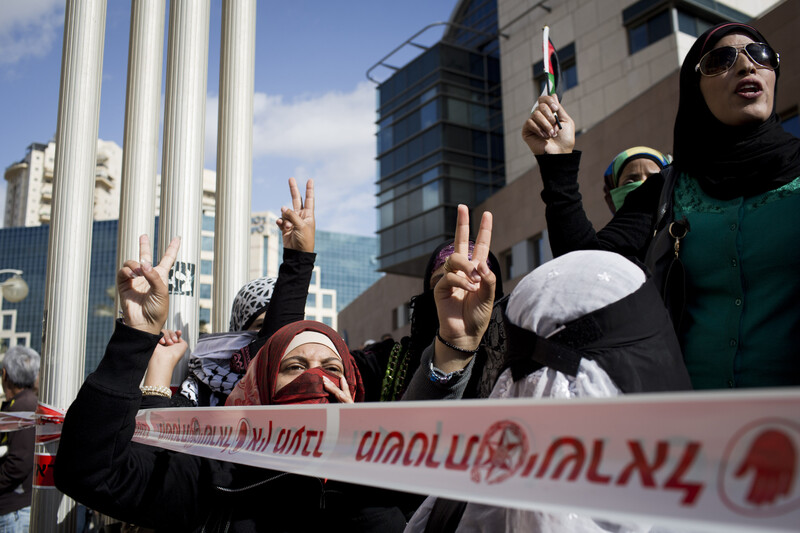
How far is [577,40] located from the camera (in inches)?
851

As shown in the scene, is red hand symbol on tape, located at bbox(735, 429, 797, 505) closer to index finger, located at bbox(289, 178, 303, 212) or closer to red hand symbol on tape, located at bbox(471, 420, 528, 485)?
red hand symbol on tape, located at bbox(471, 420, 528, 485)

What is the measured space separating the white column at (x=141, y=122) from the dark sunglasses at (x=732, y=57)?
5.37 metres

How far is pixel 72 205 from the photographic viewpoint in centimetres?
627

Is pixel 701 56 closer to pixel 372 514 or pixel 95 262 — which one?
pixel 372 514

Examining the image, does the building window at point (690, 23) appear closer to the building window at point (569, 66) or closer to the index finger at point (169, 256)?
the building window at point (569, 66)

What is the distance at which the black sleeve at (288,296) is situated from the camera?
3234 mm

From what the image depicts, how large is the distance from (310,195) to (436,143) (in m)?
21.0

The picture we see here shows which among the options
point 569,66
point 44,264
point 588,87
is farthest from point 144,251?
point 44,264

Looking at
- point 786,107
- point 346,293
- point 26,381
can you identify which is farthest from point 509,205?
point 346,293

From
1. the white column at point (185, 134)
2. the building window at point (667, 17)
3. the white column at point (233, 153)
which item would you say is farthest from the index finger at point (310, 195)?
the building window at point (667, 17)

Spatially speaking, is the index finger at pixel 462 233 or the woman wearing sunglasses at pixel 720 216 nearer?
the woman wearing sunglasses at pixel 720 216

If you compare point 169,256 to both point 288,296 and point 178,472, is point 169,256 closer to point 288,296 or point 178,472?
point 288,296

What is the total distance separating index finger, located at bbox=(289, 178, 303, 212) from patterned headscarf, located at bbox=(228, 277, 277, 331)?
514mm

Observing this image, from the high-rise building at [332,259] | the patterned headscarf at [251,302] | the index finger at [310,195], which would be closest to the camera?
the index finger at [310,195]
